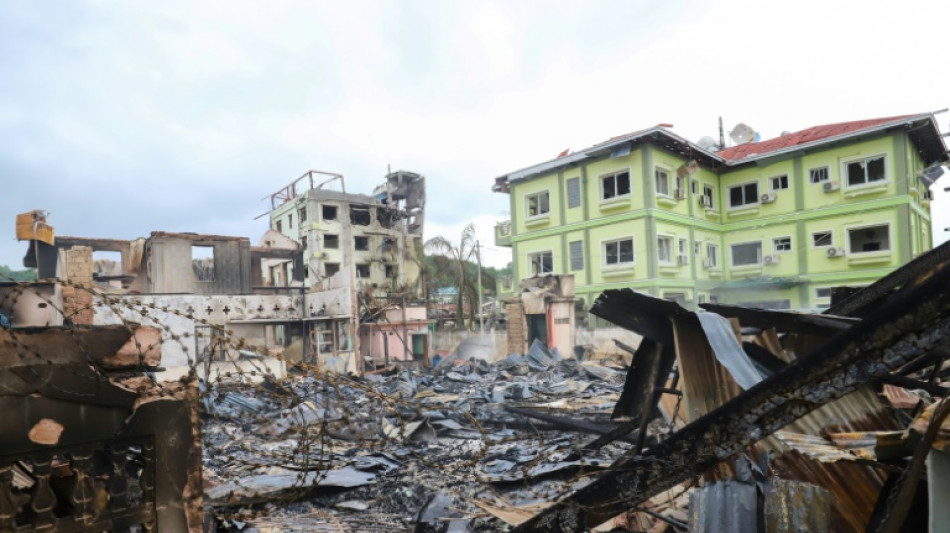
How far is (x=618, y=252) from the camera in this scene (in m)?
23.1

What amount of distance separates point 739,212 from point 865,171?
508 cm

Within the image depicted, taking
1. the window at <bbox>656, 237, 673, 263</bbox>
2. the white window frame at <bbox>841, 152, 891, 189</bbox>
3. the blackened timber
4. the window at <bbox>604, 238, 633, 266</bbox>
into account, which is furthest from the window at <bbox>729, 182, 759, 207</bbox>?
the blackened timber

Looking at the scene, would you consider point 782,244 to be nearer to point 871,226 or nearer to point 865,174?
point 871,226

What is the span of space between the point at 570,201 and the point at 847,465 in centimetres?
2195

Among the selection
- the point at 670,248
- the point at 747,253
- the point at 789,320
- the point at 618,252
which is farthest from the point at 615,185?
the point at 789,320

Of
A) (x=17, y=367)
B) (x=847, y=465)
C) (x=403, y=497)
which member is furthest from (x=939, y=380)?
(x=17, y=367)

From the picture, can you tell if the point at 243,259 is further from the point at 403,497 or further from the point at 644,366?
the point at 644,366

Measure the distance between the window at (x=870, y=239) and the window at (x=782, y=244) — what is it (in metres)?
2.20

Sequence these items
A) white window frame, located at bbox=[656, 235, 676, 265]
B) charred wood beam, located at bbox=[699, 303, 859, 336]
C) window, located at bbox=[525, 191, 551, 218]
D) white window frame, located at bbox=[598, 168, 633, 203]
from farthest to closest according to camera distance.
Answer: window, located at bbox=[525, 191, 551, 218] → white window frame, located at bbox=[598, 168, 633, 203] → white window frame, located at bbox=[656, 235, 676, 265] → charred wood beam, located at bbox=[699, 303, 859, 336]

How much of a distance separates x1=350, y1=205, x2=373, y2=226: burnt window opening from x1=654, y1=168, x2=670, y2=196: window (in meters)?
22.5

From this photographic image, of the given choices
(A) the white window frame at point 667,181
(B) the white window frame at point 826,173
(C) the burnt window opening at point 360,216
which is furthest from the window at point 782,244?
(C) the burnt window opening at point 360,216

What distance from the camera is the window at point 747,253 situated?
24859 millimetres

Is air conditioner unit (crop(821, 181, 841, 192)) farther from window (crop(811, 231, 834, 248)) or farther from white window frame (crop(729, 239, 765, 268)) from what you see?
white window frame (crop(729, 239, 765, 268))

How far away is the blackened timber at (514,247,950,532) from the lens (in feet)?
6.65
